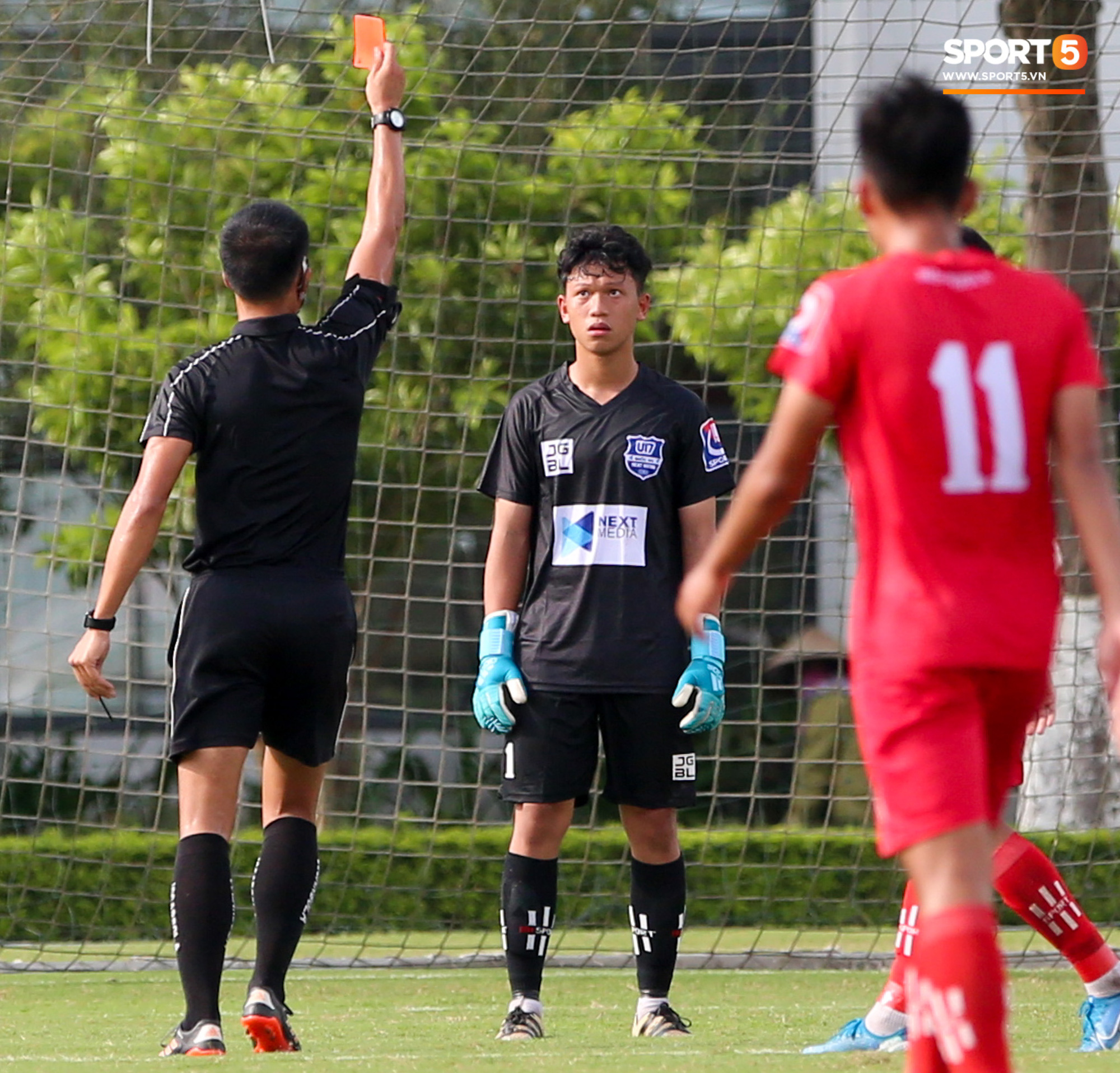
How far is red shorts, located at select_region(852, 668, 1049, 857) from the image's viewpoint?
235 centimetres

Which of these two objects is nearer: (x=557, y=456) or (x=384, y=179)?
(x=384, y=179)

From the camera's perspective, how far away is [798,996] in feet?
19.9

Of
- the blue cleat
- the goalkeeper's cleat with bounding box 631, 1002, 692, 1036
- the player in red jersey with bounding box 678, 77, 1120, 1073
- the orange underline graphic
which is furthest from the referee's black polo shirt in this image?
the orange underline graphic

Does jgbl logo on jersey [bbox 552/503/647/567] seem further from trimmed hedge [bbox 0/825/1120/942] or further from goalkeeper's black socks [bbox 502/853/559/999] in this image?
trimmed hedge [bbox 0/825/1120/942]

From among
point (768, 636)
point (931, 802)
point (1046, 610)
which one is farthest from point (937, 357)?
point (768, 636)

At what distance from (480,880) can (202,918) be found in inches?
224

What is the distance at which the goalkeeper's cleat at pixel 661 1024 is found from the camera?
4.55 metres

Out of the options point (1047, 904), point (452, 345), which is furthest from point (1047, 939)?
point (452, 345)

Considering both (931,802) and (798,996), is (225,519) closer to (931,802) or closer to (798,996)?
(931,802)

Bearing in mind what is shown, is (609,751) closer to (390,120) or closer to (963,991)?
(390,120)

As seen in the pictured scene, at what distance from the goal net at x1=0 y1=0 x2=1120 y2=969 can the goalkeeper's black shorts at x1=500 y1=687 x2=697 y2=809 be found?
2.95m

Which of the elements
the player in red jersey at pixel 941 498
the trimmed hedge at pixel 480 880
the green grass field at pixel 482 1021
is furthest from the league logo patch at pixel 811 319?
the trimmed hedge at pixel 480 880

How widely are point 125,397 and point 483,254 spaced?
3.31 meters

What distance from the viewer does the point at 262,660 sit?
4082mm
